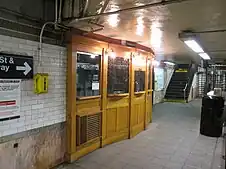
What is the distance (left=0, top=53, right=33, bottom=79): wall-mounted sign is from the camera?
2580mm

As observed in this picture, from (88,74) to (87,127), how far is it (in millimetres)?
1024

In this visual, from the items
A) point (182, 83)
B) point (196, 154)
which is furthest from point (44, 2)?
point (182, 83)

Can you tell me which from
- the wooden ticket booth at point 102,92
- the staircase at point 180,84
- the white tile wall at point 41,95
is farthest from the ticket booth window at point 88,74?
the staircase at point 180,84

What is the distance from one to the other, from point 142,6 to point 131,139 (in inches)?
138

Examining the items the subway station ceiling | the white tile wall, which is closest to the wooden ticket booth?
the white tile wall

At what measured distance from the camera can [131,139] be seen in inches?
203

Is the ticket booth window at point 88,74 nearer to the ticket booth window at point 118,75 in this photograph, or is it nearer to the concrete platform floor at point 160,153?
the ticket booth window at point 118,75

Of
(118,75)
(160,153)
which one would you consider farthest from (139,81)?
(160,153)

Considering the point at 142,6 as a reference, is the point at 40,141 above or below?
below

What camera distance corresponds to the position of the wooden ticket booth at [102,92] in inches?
146

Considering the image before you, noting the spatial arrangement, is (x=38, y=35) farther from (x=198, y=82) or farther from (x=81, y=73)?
(x=198, y=82)

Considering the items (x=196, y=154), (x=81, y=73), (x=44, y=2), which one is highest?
(x=44, y=2)

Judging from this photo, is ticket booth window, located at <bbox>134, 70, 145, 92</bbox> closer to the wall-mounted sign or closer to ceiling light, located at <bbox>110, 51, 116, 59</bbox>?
ceiling light, located at <bbox>110, 51, 116, 59</bbox>

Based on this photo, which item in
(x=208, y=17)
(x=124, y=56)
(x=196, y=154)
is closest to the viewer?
(x=208, y=17)
